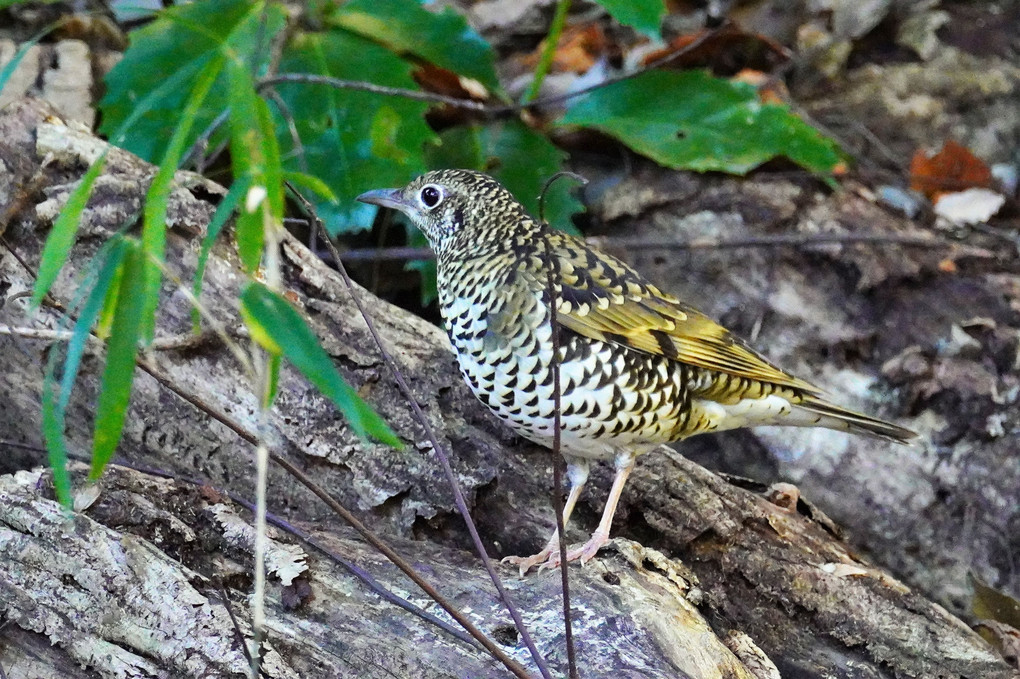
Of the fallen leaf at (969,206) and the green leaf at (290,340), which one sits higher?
the green leaf at (290,340)

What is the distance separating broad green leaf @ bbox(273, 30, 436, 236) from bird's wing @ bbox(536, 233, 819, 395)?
3.69 ft

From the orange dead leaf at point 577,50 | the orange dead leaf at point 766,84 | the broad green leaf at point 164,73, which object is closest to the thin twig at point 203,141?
the broad green leaf at point 164,73

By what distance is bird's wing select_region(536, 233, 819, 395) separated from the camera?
3.38 meters

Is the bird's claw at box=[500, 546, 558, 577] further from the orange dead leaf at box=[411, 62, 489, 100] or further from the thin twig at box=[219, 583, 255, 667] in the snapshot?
the orange dead leaf at box=[411, 62, 489, 100]

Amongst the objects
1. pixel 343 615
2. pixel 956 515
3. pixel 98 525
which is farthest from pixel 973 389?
pixel 98 525

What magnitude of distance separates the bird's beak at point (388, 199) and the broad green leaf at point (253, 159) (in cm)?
167

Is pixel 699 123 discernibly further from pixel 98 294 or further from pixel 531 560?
pixel 98 294

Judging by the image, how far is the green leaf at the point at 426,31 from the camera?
5227mm

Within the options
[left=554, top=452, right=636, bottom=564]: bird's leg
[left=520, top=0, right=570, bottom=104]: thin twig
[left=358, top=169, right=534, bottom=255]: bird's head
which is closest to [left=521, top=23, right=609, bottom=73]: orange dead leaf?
[left=520, top=0, right=570, bottom=104]: thin twig

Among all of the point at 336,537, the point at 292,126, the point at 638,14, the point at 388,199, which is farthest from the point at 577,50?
the point at 336,537

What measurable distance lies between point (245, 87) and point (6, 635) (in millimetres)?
1603

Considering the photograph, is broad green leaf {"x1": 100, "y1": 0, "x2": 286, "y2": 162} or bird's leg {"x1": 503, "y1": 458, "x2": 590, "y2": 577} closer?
bird's leg {"x1": 503, "y1": 458, "x2": 590, "y2": 577}

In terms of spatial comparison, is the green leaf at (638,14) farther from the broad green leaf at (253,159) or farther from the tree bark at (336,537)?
the broad green leaf at (253,159)

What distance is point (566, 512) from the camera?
11.5 feet
